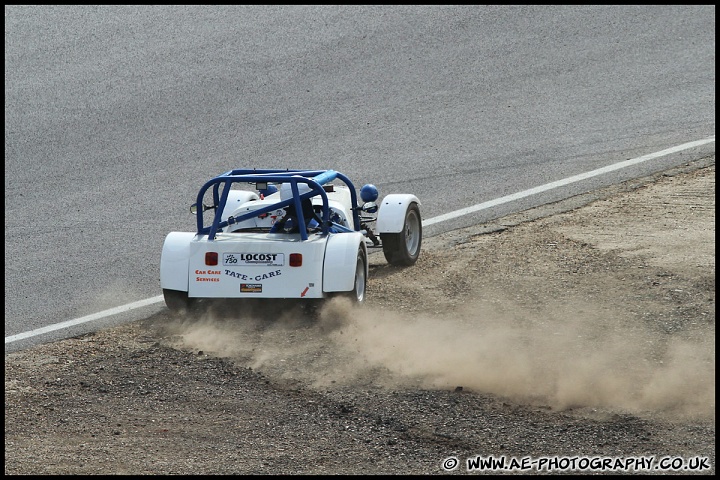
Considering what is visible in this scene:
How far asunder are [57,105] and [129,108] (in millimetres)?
1274

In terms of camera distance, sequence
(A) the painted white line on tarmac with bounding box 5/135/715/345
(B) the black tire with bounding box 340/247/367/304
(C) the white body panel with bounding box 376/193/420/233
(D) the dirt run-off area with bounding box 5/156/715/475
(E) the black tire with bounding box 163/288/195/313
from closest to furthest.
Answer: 1. (D) the dirt run-off area with bounding box 5/156/715/475
2. (B) the black tire with bounding box 340/247/367/304
3. (E) the black tire with bounding box 163/288/195/313
4. (A) the painted white line on tarmac with bounding box 5/135/715/345
5. (C) the white body panel with bounding box 376/193/420/233

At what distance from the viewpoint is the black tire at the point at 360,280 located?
945cm

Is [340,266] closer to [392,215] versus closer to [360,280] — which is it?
[360,280]

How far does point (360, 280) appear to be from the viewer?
9.76 m

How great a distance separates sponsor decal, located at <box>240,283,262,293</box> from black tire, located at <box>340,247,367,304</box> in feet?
2.61

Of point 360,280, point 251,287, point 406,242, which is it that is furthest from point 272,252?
point 406,242

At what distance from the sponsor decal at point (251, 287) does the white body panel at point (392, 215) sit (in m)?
1.89

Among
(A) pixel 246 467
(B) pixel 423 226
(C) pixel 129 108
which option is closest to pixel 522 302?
(B) pixel 423 226

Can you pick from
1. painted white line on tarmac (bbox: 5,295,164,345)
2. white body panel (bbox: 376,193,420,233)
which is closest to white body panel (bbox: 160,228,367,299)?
painted white line on tarmac (bbox: 5,295,164,345)

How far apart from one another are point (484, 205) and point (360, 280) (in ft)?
11.3

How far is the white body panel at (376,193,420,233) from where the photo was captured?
35.2 feet

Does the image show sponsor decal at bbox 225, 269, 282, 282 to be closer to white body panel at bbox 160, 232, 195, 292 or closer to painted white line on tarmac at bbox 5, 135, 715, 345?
Result: white body panel at bbox 160, 232, 195, 292

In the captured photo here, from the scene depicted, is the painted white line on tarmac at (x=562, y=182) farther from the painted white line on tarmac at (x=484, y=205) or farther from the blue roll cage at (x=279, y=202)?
the blue roll cage at (x=279, y=202)
